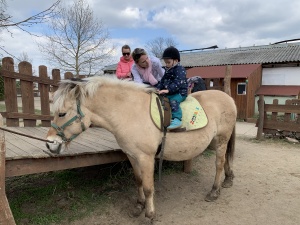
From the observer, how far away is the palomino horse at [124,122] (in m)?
2.56

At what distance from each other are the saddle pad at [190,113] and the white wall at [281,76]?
17.0 m

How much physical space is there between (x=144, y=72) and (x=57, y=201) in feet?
7.91

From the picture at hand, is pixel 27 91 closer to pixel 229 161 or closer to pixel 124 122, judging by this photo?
pixel 124 122

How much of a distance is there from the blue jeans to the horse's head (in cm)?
114

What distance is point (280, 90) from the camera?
17.0 metres

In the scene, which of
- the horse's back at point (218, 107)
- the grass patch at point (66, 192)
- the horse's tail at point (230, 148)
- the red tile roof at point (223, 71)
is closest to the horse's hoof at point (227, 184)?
the horse's tail at point (230, 148)

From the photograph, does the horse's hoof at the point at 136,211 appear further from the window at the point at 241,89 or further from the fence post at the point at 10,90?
the window at the point at 241,89

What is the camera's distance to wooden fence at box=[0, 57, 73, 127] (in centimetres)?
436

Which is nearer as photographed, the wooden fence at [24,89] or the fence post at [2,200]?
the fence post at [2,200]

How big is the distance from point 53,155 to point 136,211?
1.39m

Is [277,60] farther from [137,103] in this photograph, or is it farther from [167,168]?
[137,103]

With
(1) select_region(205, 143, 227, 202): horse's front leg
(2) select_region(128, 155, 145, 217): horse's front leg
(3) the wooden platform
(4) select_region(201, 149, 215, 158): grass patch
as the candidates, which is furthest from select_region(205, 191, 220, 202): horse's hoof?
(4) select_region(201, 149, 215, 158): grass patch

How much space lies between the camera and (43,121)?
5.08 m

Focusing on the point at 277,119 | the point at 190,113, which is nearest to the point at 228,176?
the point at 190,113
